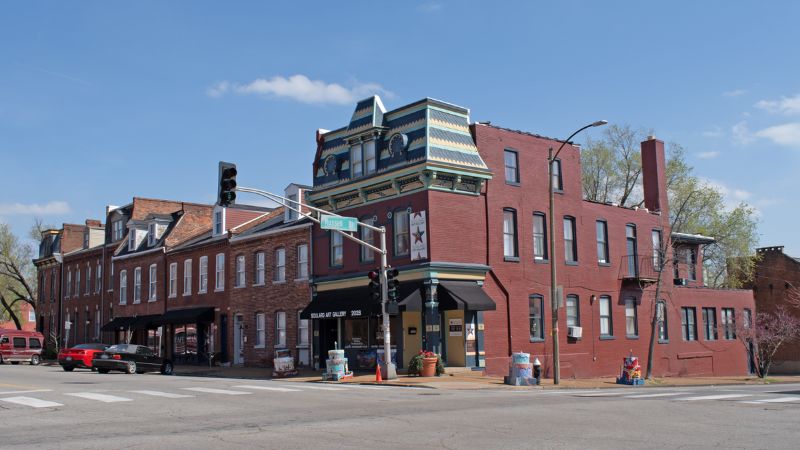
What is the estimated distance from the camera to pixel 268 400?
18172 millimetres

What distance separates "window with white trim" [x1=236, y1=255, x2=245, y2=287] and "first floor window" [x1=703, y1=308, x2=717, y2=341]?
26.3 metres

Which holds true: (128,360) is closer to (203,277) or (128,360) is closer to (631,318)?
(203,277)

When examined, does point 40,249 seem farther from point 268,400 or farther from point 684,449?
point 684,449

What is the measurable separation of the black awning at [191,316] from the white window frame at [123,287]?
8.73 metres

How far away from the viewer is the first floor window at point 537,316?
33.8 metres

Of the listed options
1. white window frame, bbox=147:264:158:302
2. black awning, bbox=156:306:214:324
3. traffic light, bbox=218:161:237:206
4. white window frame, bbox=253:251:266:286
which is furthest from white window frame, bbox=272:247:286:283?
traffic light, bbox=218:161:237:206

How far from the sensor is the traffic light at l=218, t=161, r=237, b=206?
20.9 metres

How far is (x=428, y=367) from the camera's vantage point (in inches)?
1117

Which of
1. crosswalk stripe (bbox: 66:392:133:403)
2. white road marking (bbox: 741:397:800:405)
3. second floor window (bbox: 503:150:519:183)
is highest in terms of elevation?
second floor window (bbox: 503:150:519:183)

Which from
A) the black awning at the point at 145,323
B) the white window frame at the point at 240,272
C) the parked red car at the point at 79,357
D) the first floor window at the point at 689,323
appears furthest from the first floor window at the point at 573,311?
the black awning at the point at 145,323

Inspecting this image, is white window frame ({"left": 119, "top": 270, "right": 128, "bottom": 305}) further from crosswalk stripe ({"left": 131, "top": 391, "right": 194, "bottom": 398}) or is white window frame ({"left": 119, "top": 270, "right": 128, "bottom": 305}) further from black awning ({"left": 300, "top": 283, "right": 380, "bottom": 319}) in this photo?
crosswalk stripe ({"left": 131, "top": 391, "right": 194, "bottom": 398})

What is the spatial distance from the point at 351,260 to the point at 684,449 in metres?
24.6

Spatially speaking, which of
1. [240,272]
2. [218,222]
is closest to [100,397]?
[240,272]

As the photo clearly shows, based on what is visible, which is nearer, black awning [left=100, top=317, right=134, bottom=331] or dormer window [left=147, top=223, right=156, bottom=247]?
black awning [left=100, top=317, right=134, bottom=331]
